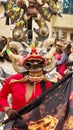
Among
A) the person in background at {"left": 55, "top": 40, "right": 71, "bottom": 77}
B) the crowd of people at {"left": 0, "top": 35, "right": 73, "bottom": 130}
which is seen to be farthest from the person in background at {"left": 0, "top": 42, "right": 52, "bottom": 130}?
the person in background at {"left": 55, "top": 40, "right": 71, "bottom": 77}

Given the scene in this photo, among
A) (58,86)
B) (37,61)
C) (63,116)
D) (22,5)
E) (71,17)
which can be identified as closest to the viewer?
(63,116)

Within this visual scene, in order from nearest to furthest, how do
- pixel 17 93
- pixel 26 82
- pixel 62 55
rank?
pixel 17 93
pixel 26 82
pixel 62 55

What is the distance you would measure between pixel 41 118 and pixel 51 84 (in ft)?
2.18

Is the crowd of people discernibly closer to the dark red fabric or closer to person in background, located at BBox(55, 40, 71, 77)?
the dark red fabric

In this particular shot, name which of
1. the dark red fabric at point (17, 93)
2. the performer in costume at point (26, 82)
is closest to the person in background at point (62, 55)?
the performer in costume at point (26, 82)

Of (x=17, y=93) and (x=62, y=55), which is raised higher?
(x=17, y=93)

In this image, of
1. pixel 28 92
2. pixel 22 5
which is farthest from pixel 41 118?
pixel 22 5

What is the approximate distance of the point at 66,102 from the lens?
212 inches

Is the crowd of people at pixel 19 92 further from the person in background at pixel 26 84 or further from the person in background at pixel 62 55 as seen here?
the person in background at pixel 62 55

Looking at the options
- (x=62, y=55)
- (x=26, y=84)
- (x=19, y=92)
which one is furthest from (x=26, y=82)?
(x=62, y=55)

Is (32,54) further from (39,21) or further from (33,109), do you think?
(39,21)

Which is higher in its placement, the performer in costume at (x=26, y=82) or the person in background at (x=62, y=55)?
the performer in costume at (x=26, y=82)

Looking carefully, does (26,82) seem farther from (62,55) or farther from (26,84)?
(62,55)

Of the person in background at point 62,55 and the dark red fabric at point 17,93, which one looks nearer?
the dark red fabric at point 17,93
